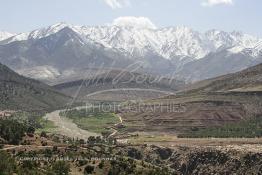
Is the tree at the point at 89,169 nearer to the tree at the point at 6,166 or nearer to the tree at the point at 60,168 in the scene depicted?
the tree at the point at 60,168

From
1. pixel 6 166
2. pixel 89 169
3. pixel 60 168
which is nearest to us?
pixel 6 166

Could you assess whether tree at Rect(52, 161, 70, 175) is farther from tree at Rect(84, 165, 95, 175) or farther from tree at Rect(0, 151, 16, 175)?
tree at Rect(0, 151, 16, 175)

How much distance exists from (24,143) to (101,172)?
1278 inches

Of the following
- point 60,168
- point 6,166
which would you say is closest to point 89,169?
point 60,168

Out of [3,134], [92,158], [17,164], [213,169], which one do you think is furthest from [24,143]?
[213,169]

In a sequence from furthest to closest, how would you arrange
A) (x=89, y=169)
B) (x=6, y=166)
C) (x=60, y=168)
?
1. (x=89, y=169)
2. (x=60, y=168)
3. (x=6, y=166)

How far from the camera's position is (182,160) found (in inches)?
7539

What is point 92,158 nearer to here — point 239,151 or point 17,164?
point 17,164

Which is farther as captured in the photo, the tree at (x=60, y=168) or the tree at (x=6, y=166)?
the tree at (x=60, y=168)

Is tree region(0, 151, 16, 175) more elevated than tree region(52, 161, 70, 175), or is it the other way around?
tree region(0, 151, 16, 175)

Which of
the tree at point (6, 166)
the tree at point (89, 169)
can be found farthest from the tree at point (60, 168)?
the tree at point (6, 166)

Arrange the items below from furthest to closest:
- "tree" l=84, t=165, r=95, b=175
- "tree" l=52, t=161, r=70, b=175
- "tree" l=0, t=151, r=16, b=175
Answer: "tree" l=84, t=165, r=95, b=175, "tree" l=52, t=161, r=70, b=175, "tree" l=0, t=151, r=16, b=175

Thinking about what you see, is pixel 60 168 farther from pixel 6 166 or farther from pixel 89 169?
pixel 6 166

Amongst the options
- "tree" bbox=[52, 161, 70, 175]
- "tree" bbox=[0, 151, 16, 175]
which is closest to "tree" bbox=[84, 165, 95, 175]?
"tree" bbox=[52, 161, 70, 175]
